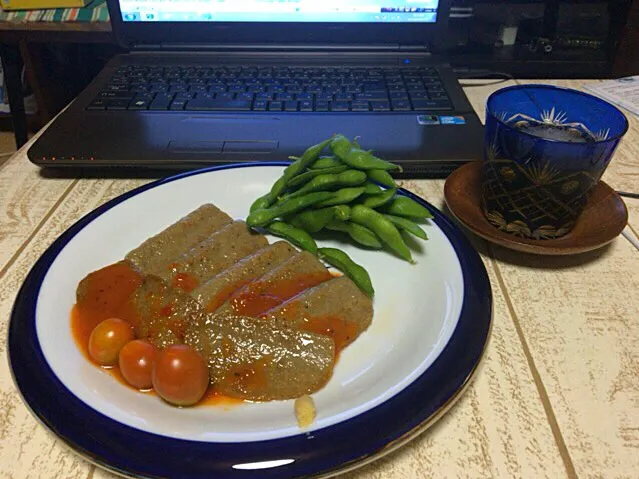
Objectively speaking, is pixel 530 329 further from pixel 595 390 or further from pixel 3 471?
pixel 3 471

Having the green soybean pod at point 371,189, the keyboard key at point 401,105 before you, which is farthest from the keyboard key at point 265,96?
the green soybean pod at point 371,189

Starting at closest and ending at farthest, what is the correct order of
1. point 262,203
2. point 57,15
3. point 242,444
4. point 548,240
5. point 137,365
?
point 242,444
point 137,365
point 548,240
point 262,203
point 57,15

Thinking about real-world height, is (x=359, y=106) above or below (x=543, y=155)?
below

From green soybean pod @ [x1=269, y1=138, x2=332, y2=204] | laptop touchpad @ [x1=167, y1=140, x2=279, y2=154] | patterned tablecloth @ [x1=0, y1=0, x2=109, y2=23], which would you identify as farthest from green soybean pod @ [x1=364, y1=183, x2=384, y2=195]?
patterned tablecloth @ [x1=0, y1=0, x2=109, y2=23]

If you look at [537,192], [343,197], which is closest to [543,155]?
[537,192]

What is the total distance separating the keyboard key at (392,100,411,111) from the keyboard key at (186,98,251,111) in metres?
0.39

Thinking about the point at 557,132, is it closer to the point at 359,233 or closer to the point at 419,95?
the point at 359,233

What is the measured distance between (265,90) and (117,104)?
0.40 metres

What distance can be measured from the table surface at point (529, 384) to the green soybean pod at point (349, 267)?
0.23 metres

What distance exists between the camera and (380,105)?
1447 millimetres

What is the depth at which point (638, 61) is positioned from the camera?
2699 millimetres

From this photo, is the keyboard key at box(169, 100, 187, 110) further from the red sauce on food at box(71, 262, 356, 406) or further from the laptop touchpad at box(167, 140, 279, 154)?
the red sauce on food at box(71, 262, 356, 406)

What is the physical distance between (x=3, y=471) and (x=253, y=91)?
111cm

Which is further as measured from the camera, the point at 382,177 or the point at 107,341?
the point at 382,177
